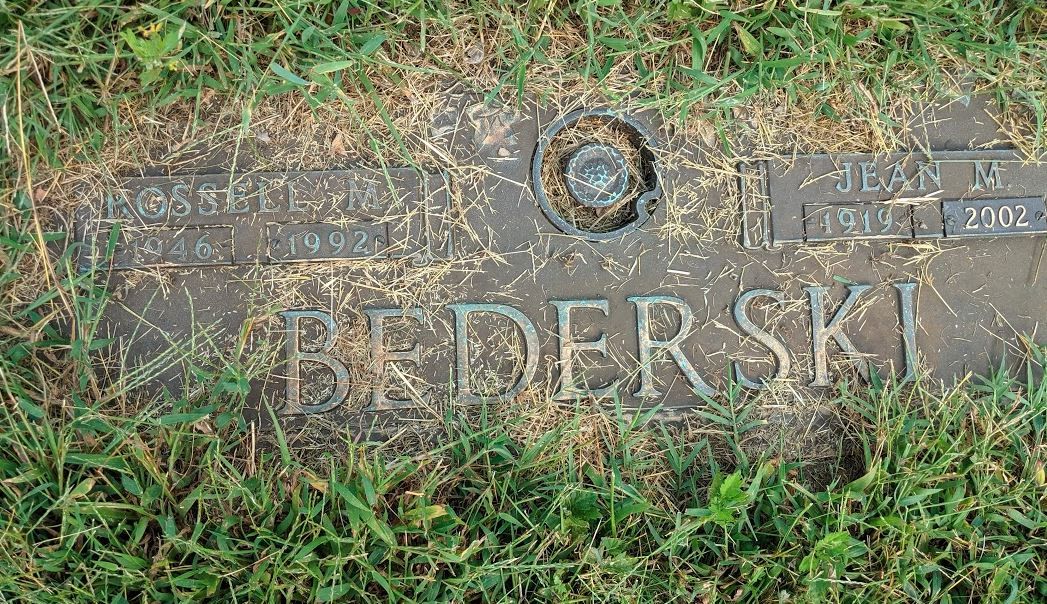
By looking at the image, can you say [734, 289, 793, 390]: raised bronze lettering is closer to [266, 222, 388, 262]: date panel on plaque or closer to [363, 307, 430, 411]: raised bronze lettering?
[363, 307, 430, 411]: raised bronze lettering

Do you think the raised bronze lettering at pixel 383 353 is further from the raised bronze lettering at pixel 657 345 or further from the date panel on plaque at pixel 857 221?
the date panel on plaque at pixel 857 221

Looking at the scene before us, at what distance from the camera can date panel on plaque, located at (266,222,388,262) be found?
2248 mm

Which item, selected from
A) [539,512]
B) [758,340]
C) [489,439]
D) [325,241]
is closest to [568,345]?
[489,439]

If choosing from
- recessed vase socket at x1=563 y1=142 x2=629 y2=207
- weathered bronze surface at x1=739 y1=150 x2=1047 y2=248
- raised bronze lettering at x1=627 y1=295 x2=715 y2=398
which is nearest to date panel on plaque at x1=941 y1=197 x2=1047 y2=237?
weathered bronze surface at x1=739 y1=150 x2=1047 y2=248

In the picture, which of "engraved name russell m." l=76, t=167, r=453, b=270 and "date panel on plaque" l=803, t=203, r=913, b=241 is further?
"date panel on plaque" l=803, t=203, r=913, b=241

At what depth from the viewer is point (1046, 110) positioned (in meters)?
2.44

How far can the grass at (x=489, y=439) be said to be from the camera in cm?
207

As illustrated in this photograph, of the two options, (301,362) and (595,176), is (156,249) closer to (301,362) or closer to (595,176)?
(301,362)

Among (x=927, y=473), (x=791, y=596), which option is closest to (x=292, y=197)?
(x=791, y=596)

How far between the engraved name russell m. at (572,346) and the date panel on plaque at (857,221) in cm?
19

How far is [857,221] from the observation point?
2.36m

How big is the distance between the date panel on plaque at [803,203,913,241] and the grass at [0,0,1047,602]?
1.02ft

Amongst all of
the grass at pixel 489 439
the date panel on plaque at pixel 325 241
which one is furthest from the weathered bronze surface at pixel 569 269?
the grass at pixel 489 439

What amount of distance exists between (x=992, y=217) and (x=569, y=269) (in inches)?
60.5
